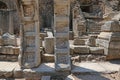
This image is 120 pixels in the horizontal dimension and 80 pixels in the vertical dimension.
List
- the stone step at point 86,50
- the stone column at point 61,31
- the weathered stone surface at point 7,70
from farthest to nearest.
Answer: the stone step at point 86,50 → the stone column at point 61,31 → the weathered stone surface at point 7,70

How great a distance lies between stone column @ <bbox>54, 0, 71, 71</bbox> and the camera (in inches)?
238

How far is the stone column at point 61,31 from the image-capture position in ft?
19.8

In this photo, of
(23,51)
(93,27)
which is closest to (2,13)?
(93,27)

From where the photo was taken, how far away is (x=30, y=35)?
6.30 meters

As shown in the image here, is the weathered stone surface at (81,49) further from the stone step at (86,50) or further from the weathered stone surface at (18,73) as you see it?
the weathered stone surface at (18,73)

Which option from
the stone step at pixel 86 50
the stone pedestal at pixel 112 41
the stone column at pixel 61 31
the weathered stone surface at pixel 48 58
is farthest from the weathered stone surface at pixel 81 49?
the stone column at pixel 61 31

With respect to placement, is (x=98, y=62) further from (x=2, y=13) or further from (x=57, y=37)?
(x=2, y=13)

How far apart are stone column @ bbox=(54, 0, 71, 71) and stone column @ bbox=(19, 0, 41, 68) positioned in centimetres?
61

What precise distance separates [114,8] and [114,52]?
17090 millimetres

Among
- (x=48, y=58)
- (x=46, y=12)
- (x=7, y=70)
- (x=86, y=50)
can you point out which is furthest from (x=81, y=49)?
(x=46, y=12)

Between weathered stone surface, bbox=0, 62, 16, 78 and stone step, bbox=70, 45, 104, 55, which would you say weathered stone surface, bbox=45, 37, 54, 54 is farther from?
weathered stone surface, bbox=0, 62, 16, 78

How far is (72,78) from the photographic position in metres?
5.34

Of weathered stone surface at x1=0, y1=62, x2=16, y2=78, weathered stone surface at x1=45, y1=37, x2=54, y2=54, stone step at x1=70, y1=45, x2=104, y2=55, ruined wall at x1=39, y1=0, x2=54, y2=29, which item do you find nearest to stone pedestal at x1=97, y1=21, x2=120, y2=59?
stone step at x1=70, y1=45, x2=104, y2=55

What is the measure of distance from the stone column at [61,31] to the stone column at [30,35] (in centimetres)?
61
